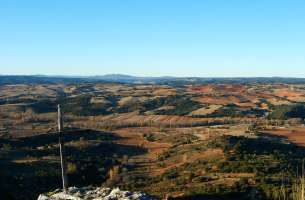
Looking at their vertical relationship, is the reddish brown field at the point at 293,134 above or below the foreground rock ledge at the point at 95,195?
below

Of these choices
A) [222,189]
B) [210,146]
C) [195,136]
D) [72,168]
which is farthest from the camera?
[195,136]

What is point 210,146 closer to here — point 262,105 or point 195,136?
point 195,136

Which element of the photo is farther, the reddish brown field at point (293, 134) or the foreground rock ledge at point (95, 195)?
the reddish brown field at point (293, 134)

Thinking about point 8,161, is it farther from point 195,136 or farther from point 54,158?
point 195,136

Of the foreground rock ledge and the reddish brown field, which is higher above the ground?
the foreground rock ledge

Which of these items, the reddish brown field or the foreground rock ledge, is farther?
the reddish brown field

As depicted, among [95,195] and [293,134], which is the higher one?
[95,195]

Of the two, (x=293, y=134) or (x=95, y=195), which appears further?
(x=293, y=134)

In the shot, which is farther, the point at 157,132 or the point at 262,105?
the point at 262,105

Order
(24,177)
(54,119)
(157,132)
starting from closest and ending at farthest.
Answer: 1. (24,177)
2. (157,132)
3. (54,119)

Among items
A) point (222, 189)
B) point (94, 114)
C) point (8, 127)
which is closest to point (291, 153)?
point (222, 189)
